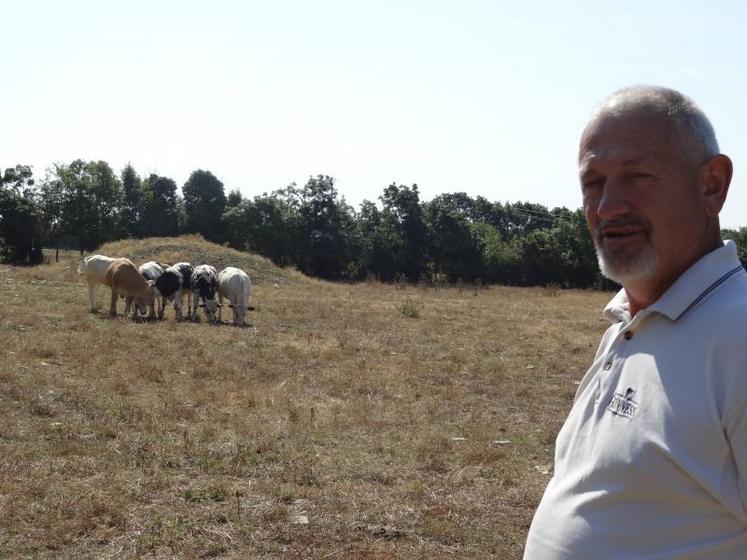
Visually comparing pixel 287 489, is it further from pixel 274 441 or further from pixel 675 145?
pixel 675 145

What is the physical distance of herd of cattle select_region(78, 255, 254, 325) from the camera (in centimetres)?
1967

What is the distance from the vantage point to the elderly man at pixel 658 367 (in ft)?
5.52

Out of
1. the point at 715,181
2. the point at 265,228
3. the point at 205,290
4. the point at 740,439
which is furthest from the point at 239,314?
the point at 265,228

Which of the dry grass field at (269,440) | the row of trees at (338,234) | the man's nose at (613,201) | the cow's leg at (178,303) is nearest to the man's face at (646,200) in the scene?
the man's nose at (613,201)

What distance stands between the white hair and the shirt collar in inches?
10.2

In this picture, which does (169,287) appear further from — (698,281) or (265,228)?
(265,228)

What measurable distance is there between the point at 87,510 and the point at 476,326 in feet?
49.4

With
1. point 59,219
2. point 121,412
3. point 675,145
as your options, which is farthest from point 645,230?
point 59,219

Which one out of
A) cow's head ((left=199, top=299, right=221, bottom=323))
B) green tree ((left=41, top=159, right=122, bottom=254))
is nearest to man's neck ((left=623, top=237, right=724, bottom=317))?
cow's head ((left=199, top=299, right=221, bottom=323))

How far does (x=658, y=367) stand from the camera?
181 cm

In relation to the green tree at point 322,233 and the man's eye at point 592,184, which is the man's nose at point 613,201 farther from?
the green tree at point 322,233

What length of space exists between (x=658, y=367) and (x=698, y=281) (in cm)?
25

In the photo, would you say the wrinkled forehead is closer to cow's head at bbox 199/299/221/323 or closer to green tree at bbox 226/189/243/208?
cow's head at bbox 199/299/221/323

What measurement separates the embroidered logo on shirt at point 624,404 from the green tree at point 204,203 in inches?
2440
